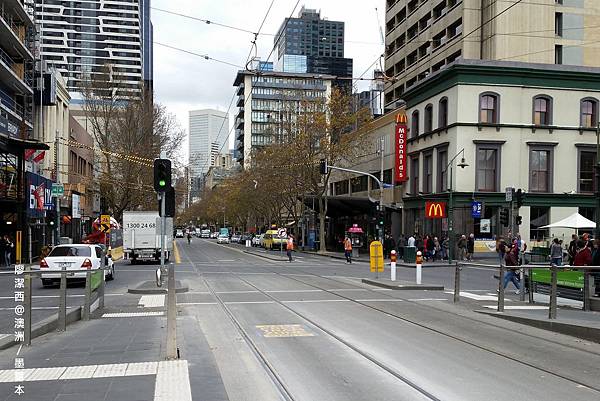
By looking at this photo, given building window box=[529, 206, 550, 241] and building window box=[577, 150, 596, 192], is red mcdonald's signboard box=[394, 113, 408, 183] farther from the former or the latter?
building window box=[577, 150, 596, 192]

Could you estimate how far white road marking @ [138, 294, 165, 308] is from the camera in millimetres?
16266

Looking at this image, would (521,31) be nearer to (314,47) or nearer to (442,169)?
(442,169)

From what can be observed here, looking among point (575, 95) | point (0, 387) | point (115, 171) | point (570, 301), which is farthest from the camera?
point (115, 171)

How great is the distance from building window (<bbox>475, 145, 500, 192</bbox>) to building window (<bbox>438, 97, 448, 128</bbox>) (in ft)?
11.1

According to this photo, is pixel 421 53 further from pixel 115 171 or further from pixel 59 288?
pixel 59 288

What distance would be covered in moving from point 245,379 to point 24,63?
45246 millimetres

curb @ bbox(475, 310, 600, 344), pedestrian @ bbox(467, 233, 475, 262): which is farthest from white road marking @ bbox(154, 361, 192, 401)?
pedestrian @ bbox(467, 233, 475, 262)

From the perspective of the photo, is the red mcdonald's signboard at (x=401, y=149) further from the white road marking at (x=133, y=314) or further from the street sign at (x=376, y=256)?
the white road marking at (x=133, y=314)

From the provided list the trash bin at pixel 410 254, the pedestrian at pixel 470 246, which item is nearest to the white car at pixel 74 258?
the trash bin at pixel 410 254

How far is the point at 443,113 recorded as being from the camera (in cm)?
4550

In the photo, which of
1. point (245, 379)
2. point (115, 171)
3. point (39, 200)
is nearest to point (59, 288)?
point (245, 379)

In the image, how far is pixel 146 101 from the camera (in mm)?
58125

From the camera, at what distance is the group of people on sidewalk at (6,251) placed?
34531 mm

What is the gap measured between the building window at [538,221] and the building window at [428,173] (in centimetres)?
748
